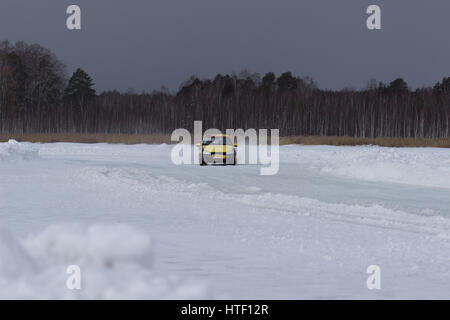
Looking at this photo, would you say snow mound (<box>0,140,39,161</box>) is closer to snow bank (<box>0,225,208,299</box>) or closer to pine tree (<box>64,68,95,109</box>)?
snow bank (<box>0,225,208,299</box>)

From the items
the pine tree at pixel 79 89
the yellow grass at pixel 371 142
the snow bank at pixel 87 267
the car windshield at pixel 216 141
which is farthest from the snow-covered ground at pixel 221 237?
the pine tree at pixel 79 89

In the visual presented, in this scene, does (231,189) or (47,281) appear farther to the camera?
(231,189)

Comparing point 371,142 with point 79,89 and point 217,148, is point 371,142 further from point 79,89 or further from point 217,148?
point 79,89

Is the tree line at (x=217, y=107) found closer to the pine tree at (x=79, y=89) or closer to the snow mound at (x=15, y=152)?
the pine tree at (x=79, y=89)

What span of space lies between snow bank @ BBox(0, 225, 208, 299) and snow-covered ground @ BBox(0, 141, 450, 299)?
0.05 feet

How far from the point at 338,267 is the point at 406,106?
75184mm

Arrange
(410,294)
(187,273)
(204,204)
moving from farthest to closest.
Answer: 1. (204,204)
2. (187,273)
3. (410,294)

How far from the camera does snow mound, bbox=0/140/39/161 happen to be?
26.2 metres

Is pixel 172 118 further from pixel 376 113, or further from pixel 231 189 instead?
pixel 231 189

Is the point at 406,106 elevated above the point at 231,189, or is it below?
above


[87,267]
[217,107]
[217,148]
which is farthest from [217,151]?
[217,107]

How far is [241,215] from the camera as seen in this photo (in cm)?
1084

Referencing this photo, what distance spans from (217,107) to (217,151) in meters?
63.2
